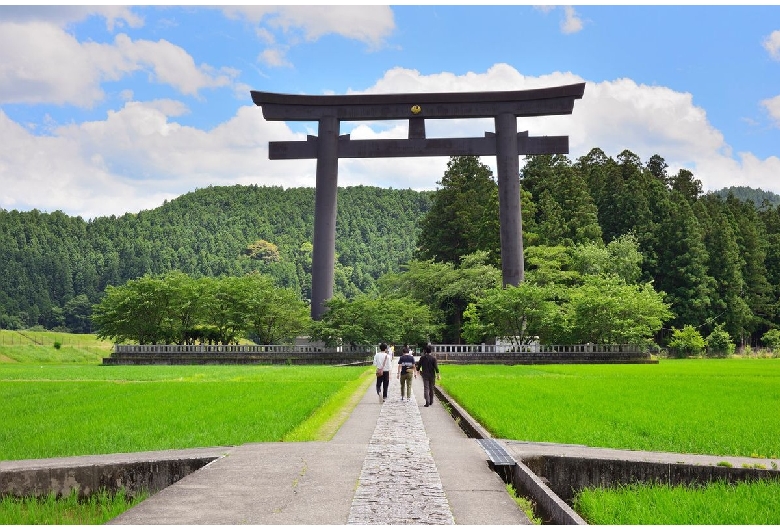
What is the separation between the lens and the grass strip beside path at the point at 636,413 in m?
12.7

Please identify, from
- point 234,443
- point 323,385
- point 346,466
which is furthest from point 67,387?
point 346,466

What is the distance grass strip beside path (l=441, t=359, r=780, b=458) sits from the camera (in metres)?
12.7

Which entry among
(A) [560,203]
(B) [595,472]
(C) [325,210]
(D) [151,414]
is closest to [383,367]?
(D) [151,414]

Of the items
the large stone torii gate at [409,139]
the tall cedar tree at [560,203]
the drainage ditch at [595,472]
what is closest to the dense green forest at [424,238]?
the tall cedar tree at [560,203]

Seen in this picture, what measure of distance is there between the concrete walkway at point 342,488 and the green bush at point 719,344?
186 ft

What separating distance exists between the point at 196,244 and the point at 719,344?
8899 cm

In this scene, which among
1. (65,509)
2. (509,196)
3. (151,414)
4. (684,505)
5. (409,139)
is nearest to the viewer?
(684,505)

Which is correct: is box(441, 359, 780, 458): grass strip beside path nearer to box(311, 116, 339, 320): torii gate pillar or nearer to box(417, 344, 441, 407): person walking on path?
box(417, 344, 441, 407): person walking on path

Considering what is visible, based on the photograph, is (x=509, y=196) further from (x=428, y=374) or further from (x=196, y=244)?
(x=196, y=244)

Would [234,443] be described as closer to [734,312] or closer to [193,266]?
[734,312]

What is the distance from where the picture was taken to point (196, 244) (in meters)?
136

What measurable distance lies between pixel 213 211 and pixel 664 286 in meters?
91.1

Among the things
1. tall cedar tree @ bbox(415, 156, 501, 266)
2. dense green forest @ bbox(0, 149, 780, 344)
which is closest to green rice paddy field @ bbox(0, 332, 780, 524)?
dense green forest @ bbox(0, 149, 780, 344)

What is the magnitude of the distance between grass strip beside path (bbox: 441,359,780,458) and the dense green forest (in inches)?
1304
